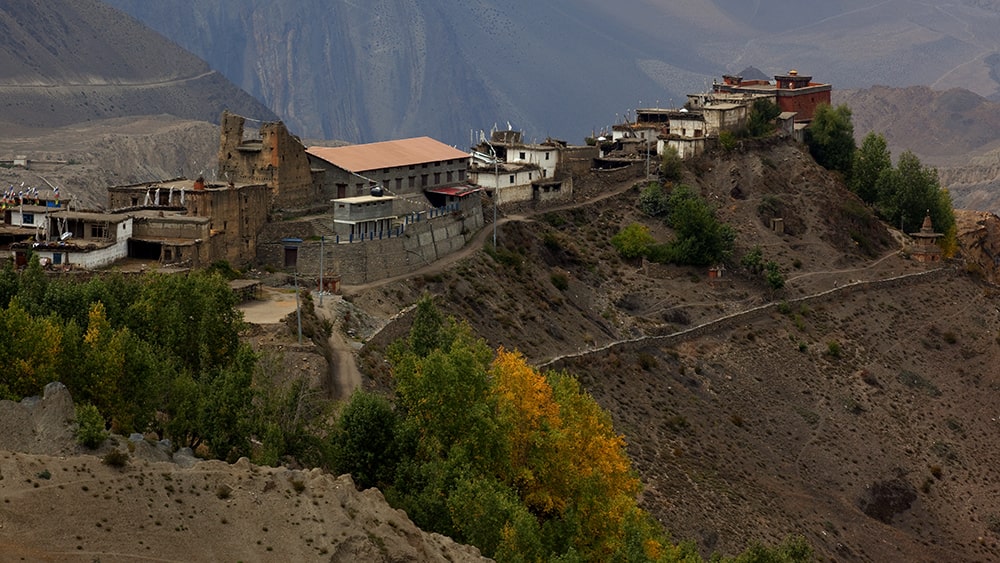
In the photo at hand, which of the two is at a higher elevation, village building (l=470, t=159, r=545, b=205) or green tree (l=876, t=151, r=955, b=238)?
village building (l=470, t=159, r=545, b=205)

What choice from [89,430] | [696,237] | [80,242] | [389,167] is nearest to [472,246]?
[389,167]

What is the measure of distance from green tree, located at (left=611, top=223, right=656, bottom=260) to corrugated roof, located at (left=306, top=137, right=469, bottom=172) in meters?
9.97

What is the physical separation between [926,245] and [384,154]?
130 ft

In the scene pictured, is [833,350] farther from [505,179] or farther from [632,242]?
[505,179]

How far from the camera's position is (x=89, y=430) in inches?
1604

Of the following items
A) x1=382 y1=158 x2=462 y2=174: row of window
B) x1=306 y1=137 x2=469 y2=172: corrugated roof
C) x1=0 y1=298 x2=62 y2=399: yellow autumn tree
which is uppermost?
x1=306 y1=137 x2=469 y2=172: corrugated roof

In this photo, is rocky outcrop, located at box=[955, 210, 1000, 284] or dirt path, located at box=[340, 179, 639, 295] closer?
dirt path, located at box=[340, 179, 639, 295]

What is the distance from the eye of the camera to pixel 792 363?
3398 inches

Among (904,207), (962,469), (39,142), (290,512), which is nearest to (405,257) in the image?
(962,469)

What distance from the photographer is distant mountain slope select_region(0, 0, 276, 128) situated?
16088 cm

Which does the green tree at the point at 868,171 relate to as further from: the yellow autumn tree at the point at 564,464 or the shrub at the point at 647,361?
the yellow autumn tree at the point at 564,464

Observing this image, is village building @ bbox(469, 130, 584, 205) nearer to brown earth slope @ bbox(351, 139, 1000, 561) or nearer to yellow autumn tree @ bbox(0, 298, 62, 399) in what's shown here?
brown earth slope @ bbox(351, 139, 1000, 561)

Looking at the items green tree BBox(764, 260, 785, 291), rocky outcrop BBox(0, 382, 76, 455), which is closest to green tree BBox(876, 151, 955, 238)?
green tree BBox(764, 260, 785, 291)

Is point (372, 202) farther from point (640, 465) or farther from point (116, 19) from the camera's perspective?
point (116, 19)
